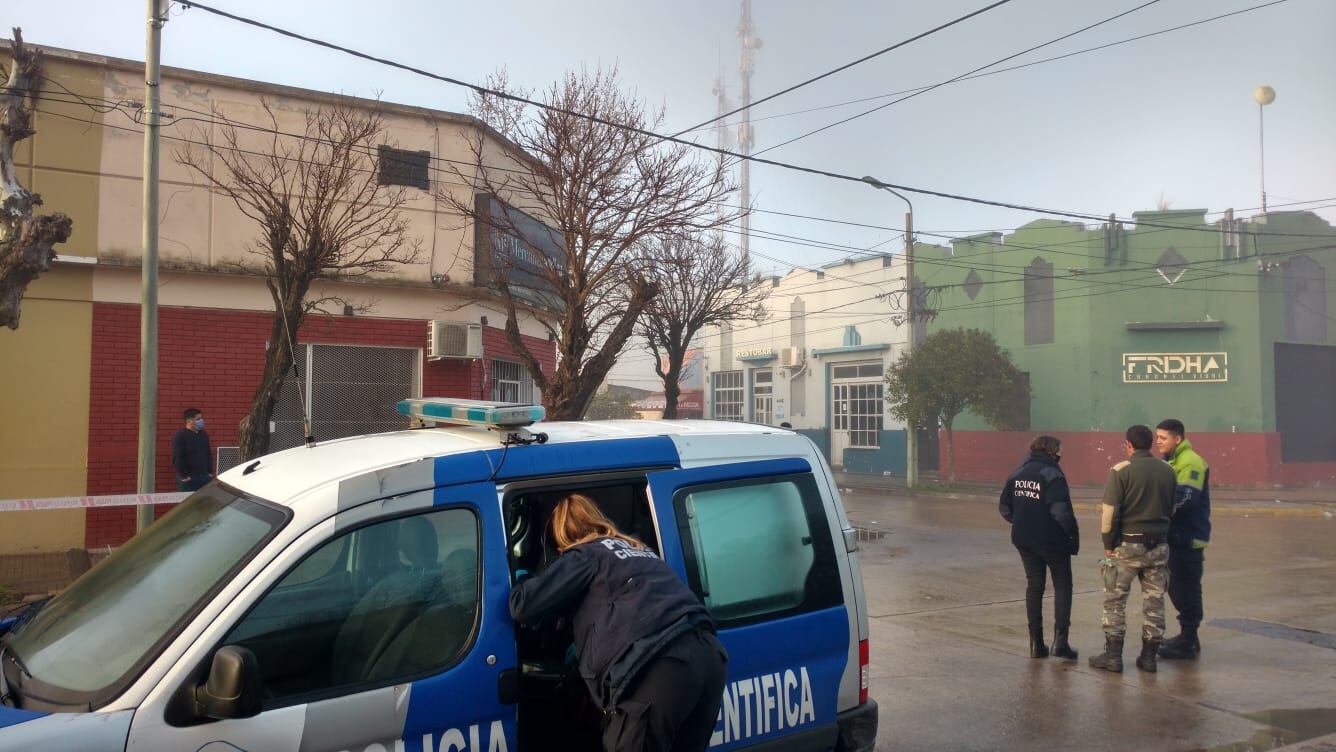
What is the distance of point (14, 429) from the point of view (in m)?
11.4

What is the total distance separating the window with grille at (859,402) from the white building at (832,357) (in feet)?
0.12

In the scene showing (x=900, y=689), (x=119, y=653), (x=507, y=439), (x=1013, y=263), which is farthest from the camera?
(x=1013, y=263)

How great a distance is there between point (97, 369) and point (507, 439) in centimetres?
1056

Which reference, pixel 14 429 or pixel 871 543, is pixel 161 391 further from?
pixel 871 543

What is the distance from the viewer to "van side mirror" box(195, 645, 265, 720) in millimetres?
2586

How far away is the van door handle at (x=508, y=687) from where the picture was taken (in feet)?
10.2

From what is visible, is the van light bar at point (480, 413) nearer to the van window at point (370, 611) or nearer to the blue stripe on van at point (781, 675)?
the van window at point (370, 611)

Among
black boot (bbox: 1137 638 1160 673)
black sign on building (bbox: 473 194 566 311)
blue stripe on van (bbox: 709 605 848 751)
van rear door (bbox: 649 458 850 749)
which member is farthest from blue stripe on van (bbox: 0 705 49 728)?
black sign on building (bbox: 473 194 566 311)

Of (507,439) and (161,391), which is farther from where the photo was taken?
(161,391)

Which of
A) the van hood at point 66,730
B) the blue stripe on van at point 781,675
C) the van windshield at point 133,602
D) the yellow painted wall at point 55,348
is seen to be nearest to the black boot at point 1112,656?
the blue stripe on van at point 781,675

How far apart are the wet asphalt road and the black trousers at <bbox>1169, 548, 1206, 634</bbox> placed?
1.08 feet

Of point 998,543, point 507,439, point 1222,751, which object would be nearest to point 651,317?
point 998,543

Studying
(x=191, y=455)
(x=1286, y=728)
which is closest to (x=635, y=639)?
(x=1286, y=728)

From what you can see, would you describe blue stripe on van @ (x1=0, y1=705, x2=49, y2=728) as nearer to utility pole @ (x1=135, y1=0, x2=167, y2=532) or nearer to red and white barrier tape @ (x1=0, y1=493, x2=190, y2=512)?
red and white barrier tape @ (x1=0, y1=493, x2=190, y2=512)
